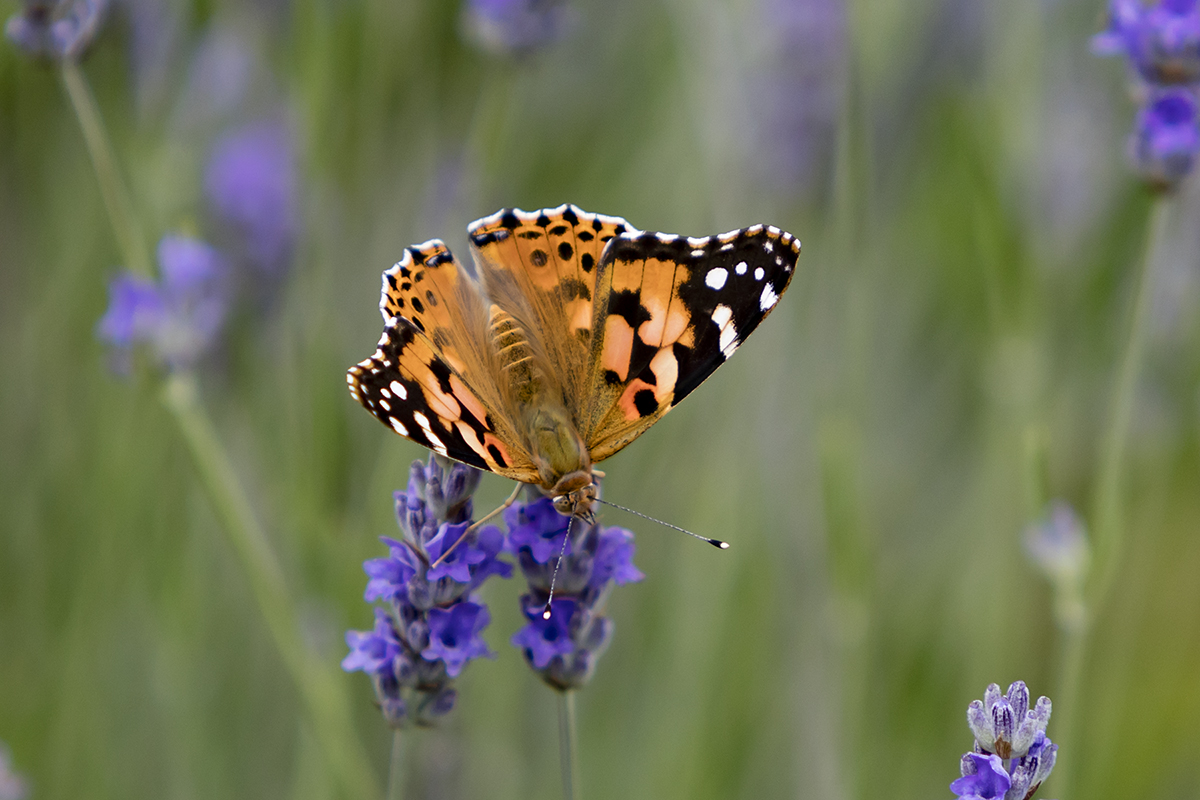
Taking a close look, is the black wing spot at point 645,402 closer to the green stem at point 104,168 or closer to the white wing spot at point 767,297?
the white wing spot at point 767,297

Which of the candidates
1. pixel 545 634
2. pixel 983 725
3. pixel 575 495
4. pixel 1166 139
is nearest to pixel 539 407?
pixel 575 495

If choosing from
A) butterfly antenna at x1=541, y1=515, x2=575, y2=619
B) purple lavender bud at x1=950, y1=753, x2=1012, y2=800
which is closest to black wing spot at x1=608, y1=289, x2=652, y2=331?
butterfly antenna at x1=541, y1=515, x2=575, y2=619

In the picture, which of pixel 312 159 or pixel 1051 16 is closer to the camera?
pixel 312 159

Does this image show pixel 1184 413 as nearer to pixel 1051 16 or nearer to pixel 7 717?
pixel 1051 16

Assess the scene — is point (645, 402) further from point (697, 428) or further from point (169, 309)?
point (697, 428)

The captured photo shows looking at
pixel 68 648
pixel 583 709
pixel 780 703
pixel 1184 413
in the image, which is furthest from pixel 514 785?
pixel 1184 413

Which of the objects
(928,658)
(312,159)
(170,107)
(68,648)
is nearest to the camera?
(312,159)

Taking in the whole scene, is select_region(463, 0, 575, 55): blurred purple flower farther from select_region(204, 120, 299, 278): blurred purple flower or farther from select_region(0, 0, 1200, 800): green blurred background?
select_region(204, 120, 299, 278): blurred purple flower
